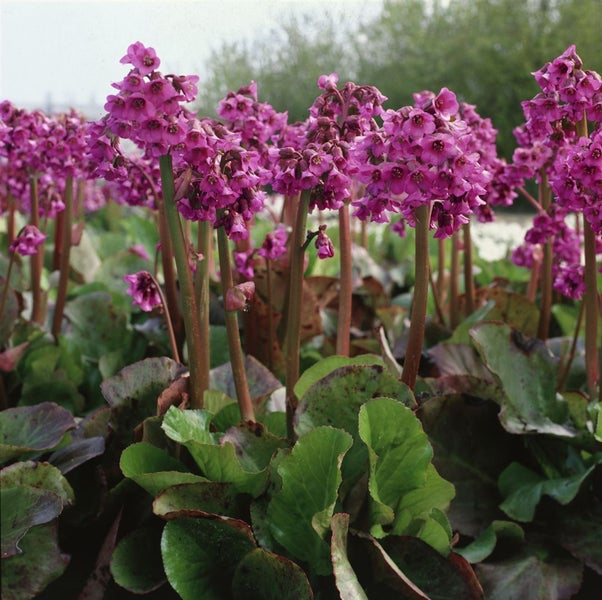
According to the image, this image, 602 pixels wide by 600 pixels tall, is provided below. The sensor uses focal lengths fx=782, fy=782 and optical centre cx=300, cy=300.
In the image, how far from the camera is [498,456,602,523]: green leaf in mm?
1449

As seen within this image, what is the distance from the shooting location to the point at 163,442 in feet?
4.46

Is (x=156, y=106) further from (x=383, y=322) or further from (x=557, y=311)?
(x=557, y=311)

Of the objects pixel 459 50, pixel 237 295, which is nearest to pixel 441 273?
pixel 237 295

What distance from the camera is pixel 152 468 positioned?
4.23 ft

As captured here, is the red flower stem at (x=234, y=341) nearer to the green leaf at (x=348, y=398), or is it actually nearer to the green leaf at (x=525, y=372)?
the green leaf at (x=348, y=398)

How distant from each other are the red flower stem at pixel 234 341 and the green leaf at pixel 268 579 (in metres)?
0.27

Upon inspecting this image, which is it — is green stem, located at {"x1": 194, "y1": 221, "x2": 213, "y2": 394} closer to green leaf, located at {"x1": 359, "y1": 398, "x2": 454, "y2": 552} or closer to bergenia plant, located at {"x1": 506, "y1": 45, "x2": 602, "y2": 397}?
green leaf, located at {"x1": 359, "y1": 398, "x2": 454, "y2": 552}

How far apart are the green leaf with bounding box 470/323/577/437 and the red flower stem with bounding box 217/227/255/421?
1.54ft

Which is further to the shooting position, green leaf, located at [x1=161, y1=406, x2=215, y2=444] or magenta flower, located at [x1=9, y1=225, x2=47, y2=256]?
magenta flower, located at [x1=9, y1=225, x2=47, y2=256]

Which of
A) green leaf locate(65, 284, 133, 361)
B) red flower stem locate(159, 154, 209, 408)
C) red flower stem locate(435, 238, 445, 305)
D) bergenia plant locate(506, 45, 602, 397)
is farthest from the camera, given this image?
red flower stem locate(435, 238, 445, 305)

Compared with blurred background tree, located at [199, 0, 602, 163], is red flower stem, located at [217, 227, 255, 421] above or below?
below

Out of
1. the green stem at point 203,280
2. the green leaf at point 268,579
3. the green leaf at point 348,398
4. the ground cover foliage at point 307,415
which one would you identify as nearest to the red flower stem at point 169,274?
the ground cover foliage at point 307,415

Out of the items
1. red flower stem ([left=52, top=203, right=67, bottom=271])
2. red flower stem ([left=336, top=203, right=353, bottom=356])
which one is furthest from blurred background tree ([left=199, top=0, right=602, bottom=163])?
red flower stem ([left=336, top=203, right=353, bottom=356])

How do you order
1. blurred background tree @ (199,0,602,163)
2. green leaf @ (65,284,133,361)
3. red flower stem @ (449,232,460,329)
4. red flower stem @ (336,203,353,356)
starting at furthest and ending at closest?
blurred background tree @ (199,0,602,163)
red flower stem @ (449,232,460,329)
green leaf @ (65,284,133,361)
red flower stem @ (336,203,353,356)
